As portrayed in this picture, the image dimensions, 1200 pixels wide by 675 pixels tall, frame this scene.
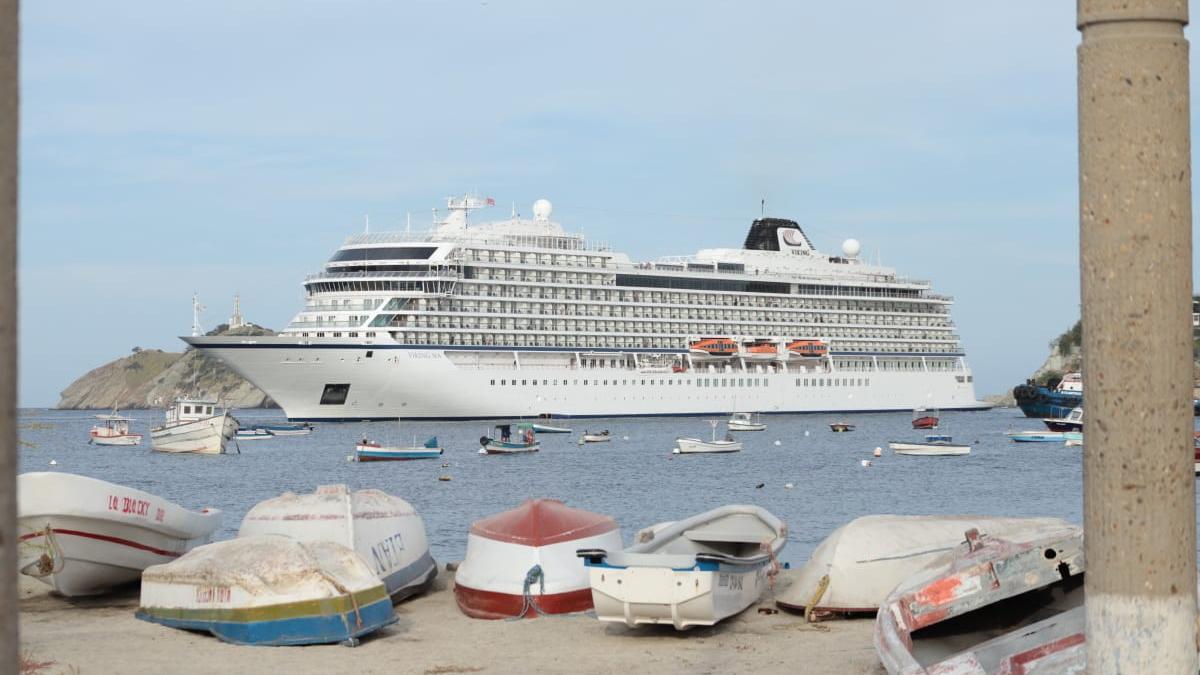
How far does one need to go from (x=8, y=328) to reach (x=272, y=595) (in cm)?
938

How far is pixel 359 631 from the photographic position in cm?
1181

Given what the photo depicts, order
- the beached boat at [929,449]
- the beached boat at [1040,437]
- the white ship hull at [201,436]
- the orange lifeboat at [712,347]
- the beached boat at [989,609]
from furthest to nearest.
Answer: the orange lifeboat at [712,347]
the beached boat at [1040,437]
the white ship hull at [201,436]
the beached boat at [929,449]
the beached boat at [989,609]

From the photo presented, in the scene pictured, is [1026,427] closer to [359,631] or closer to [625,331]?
[625,331]

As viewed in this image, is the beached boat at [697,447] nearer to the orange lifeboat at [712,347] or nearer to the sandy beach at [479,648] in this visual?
the orange lifeboat at [712,347]

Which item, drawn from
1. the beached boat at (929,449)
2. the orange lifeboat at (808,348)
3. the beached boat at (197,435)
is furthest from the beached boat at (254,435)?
the orange lifeboat at (808,348)

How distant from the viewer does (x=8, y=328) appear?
2.57 meters

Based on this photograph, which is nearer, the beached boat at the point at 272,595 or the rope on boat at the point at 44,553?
the beached boat at the point at 272,595

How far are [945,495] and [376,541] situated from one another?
86.3 feet

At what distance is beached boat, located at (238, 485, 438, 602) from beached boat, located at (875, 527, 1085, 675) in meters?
5.60

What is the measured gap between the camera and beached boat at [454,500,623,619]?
1372cm

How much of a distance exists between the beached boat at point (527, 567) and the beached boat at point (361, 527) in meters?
0.70

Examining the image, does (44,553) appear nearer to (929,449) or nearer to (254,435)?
(929,449)

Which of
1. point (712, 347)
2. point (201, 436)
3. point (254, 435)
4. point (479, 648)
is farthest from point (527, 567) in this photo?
point (712, 347)

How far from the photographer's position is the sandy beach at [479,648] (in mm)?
10711
